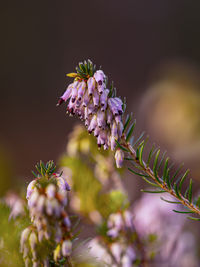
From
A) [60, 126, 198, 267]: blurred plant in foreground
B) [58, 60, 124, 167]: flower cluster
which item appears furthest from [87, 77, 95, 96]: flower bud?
[60, 126, 198, 267]: blurred plant in foreground

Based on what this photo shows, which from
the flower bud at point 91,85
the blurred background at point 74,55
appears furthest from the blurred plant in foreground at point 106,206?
the blurred background at point 74,55

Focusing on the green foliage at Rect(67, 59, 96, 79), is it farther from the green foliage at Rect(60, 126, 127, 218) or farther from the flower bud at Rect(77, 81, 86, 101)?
the green foliage at Rect(60, 126, 127, 218)

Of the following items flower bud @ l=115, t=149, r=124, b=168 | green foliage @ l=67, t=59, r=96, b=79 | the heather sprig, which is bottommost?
flower bud @ l=115, t=149, r=124, b=168

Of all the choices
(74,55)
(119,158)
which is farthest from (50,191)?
(74,55)

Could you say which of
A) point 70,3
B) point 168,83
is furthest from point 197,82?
point 70,3

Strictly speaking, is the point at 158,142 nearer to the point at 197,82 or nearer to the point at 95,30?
the point at 197,82

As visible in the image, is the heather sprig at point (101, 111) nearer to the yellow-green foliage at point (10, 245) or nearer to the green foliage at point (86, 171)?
the yellow-green foliage at point (10, 245)

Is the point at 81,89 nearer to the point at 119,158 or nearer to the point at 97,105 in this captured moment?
the point at 97,105
